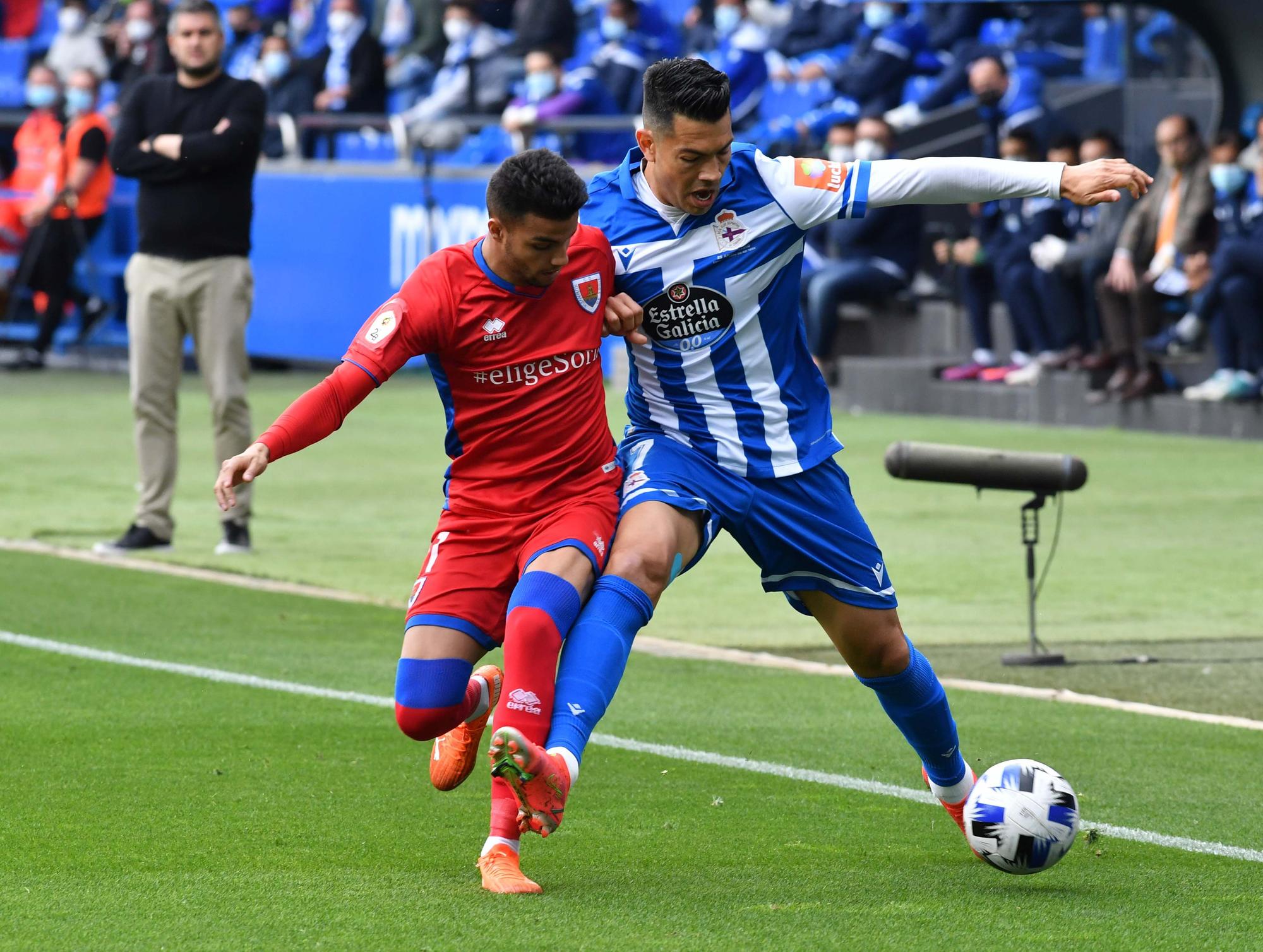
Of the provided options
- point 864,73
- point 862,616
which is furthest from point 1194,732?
point 864,73

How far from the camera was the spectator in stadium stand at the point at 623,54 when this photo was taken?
20.8 meters

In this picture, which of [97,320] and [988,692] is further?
[97,320]

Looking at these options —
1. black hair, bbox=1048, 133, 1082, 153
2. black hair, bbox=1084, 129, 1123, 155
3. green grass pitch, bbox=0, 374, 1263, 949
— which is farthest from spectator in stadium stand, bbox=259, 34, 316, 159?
green grass pitch, bbox=0, 374, 1263, 949

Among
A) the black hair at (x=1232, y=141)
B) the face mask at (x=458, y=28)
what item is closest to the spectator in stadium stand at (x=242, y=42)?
the face mask at (x=458, y=28)

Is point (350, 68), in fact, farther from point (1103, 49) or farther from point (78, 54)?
point (1103, 49)

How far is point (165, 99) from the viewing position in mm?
10680

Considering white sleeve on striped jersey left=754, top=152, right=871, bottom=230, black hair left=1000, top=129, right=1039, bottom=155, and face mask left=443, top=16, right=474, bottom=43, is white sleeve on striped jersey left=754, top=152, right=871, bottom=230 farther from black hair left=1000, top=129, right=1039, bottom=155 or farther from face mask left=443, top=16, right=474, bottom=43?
face mask left=443, top=16, right=474, bottom=43

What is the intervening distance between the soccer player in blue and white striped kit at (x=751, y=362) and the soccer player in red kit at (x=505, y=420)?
16 cm

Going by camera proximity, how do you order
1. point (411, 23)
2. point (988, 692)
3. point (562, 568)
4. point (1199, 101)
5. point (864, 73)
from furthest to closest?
point (411, 23), point (864, 73), point (1199, 101), point (988, 692), point (562, 568)

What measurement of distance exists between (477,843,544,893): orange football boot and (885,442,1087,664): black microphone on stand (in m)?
3.69

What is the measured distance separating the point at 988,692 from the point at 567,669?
322 cm

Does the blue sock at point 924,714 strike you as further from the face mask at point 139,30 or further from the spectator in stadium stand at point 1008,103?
the face mask at point 139,30

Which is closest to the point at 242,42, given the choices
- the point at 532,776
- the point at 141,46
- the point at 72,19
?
the point at 141,46

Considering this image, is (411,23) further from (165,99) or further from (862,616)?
(862,616)
